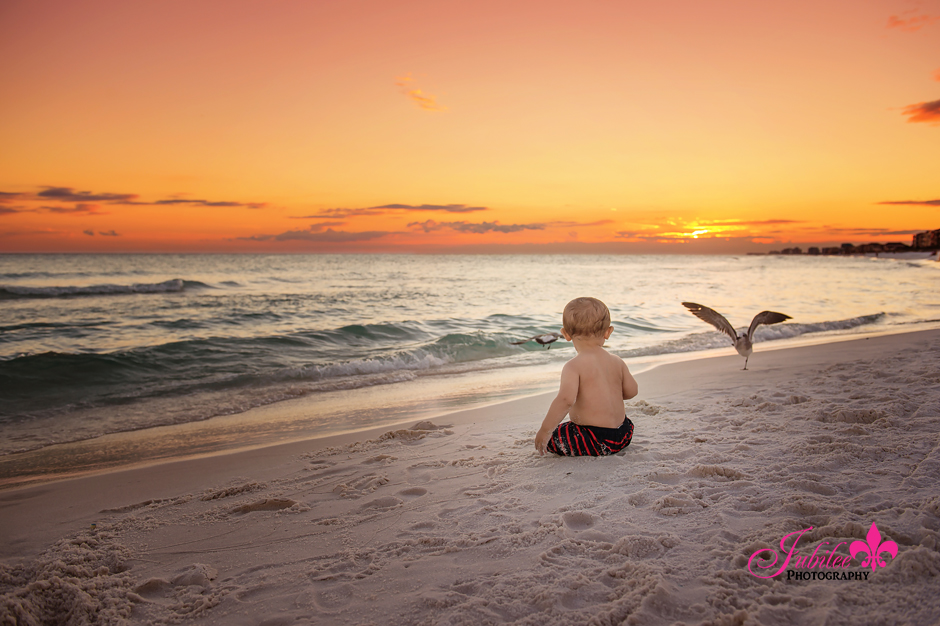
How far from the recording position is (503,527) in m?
2.38

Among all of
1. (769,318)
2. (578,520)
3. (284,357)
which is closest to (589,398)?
(578,520)

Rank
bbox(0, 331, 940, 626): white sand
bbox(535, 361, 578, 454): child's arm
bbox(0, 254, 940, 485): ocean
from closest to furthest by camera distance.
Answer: bbox(0, 331, 940, 626): white sand → bbox(535, 361, 578, 454): child's arm → bbox(0, 254, 940, 485): ocean

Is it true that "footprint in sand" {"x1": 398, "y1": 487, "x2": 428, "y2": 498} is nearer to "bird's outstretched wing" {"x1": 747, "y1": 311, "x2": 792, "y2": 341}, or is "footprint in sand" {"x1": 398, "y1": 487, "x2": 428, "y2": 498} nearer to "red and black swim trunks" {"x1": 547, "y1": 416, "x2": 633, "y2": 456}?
"red and black swim trunks" {"x1": 547, "y1": 416, "x2": 633, "y2": 456}

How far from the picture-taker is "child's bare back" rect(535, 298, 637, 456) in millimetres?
3340

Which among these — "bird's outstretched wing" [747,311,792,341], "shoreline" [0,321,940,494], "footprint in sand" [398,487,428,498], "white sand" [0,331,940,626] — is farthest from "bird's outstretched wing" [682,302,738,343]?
"footprint in sand" [398,487,428,498]

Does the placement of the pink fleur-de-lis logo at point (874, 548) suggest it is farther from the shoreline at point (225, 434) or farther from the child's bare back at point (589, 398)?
the shoreline at point (225, 434)

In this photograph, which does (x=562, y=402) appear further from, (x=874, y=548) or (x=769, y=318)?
(x=769, y=318)

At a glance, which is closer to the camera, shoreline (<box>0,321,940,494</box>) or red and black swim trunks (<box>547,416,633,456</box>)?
red and black swim trunks (<box>547,416,633,456</box>)

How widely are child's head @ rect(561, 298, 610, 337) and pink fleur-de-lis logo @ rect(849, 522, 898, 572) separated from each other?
69.7 inches

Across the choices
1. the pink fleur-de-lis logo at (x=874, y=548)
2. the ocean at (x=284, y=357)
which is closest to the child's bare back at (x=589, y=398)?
the pink fleur-de-lis logo at (x=874, y=548)

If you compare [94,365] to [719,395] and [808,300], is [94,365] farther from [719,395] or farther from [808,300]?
[808,300]

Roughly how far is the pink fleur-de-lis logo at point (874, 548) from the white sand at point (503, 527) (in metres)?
0.03

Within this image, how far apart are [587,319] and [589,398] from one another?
0.57 metres

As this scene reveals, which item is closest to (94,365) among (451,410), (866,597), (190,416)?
(190,416)
